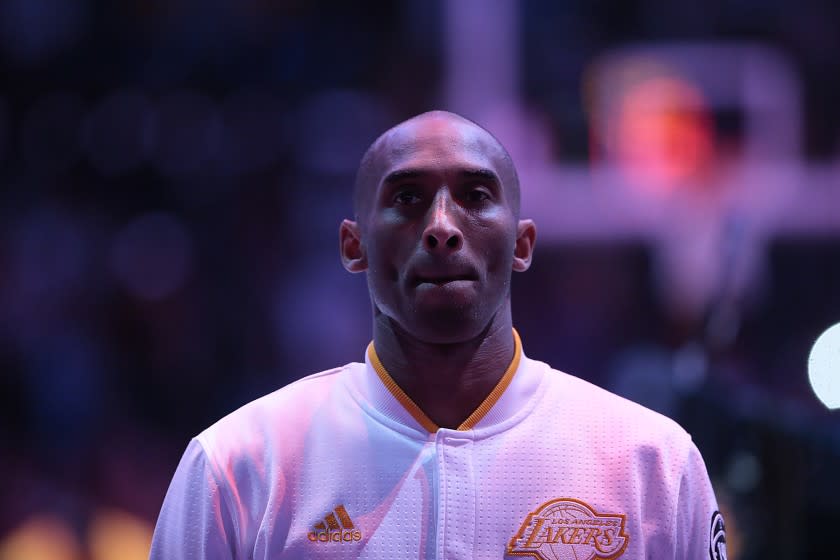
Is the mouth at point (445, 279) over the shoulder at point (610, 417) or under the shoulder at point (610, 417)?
over

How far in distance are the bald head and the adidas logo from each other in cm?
61

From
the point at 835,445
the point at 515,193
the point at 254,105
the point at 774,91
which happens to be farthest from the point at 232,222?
the point at 515,193

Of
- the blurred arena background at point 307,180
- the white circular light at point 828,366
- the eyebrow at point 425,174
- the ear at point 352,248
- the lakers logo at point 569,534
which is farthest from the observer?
the blurred arena background at point 307,180

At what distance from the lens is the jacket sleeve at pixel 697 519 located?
6.92 ft

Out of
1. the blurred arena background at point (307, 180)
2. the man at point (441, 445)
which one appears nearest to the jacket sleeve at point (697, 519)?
the man at point (441, 445)

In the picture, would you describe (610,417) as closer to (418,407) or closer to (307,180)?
(418,407)

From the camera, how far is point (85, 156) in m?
7.86

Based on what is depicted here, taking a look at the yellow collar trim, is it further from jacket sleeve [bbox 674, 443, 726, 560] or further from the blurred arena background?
the blurred arena background

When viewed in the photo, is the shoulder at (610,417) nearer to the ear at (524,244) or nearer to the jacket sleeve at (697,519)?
the jacket sleeve at (697,519)

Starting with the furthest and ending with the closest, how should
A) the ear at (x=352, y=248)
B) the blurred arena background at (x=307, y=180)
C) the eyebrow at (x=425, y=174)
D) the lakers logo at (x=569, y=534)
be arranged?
the blurred arena background at (x=307, y=180), the ear at (x=352, y=248), the eyebrow at (x=425, y=174), the lakers logo at (x=569, y=534)

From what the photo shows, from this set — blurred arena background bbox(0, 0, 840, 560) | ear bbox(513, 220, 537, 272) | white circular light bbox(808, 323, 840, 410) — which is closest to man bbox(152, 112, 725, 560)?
ear bbox(513, 220, 537, 272)

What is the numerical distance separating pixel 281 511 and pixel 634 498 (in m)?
0.67

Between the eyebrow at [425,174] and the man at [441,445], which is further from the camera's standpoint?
the eyebrow at [425,174]

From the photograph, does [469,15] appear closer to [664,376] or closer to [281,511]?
[664,376]
